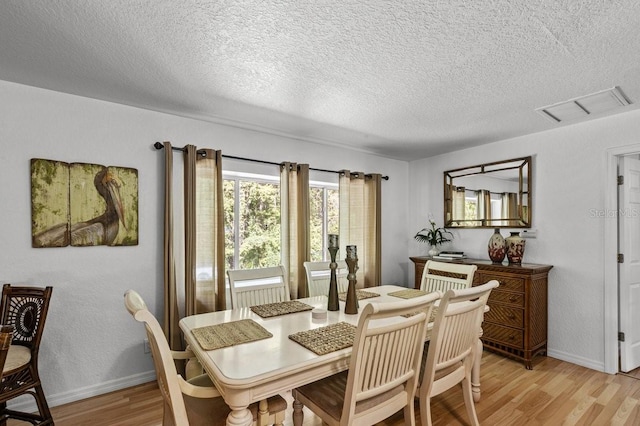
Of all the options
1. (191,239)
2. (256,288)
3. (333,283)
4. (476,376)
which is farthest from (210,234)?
(476,376)

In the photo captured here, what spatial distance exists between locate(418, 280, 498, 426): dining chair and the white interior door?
2.03m

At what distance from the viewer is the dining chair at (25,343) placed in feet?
6.33

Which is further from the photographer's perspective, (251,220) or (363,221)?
(363,221)

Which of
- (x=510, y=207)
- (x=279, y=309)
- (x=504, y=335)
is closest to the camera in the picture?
(x=279, y=309)

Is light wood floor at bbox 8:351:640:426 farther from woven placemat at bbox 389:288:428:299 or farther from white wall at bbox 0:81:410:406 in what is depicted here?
woven placemat at bbox 389:288:428:299

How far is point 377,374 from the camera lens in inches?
60.9

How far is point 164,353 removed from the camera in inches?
52.4

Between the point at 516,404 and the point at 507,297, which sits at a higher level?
the point at 507,297

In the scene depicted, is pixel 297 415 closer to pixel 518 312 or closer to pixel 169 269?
pixel 169 269

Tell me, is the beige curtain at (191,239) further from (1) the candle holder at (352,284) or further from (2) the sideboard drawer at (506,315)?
(2) the sideboard drawer at (506,315)

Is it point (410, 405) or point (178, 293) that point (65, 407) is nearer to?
point (178, 293)

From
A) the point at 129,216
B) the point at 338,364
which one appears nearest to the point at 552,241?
the point at 338,364

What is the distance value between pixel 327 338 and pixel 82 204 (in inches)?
86.7

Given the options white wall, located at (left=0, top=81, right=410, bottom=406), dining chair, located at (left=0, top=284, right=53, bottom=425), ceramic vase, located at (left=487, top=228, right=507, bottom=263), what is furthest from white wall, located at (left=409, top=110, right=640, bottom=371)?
dining chair, located at (left=0, top=284, right=53, bottom=425)
